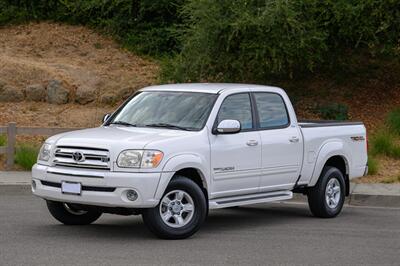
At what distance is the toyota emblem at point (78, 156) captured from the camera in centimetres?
1088

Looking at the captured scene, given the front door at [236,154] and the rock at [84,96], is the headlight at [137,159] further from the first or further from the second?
the rock at [84,96]

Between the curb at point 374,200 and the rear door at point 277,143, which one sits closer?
the rear door at point 277,143

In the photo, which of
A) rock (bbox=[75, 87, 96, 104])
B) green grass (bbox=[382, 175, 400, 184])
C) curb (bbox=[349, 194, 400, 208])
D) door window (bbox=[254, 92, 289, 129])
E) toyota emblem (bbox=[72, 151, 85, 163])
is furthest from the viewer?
rock (bbox=[75, 87, 96, 104])

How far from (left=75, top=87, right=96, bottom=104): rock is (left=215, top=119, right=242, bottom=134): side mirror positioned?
1061 cm

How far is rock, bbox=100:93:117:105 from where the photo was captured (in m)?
21.7

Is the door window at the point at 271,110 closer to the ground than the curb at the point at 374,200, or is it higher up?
higher up

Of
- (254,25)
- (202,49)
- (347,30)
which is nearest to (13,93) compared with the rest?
(202,49)

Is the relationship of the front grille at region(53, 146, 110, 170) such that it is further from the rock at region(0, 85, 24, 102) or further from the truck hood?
the rock at region(0, 85, 24, 102)

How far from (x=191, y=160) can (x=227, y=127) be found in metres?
0.75

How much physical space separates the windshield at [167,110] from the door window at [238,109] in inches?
7.8

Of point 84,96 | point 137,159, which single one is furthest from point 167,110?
point 84,96

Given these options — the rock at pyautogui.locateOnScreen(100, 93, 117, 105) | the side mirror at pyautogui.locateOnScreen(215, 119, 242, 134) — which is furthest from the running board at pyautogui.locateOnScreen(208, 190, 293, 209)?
the rock at pyautogui.locateOnScreen(100, 93, 117, 105)

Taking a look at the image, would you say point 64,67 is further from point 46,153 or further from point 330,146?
point 46,153

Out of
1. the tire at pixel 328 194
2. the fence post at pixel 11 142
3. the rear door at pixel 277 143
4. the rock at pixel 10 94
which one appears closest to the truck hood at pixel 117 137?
the rear door at pixel 277 143
